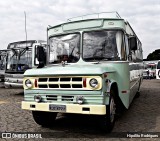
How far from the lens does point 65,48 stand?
23.5 feet

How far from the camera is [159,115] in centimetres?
809

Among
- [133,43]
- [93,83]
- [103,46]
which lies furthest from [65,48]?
[93,83]

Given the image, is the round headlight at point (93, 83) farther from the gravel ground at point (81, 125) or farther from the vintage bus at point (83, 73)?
the gravel ground at point (81, 125)

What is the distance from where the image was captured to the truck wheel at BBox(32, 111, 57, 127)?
6516 mm

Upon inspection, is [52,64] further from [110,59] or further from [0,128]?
[0,128]

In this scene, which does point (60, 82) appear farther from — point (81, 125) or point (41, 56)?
point (41, 56)

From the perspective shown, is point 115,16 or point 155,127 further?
point 115,16

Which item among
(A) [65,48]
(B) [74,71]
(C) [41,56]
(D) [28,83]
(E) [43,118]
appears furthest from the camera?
(C) [41,56]

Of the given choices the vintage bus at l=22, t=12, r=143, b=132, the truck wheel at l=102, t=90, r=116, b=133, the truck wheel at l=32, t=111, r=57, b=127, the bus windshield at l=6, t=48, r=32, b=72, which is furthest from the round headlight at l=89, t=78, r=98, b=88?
the bus windshield at l=6, t=48, r=32, b=72

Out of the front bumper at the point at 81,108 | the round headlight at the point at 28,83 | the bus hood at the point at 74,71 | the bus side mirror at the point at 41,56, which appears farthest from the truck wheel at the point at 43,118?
the bus side mirror at the point at 41,56

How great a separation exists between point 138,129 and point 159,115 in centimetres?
189

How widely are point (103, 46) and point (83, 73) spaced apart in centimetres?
151

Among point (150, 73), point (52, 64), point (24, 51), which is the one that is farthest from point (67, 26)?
point (150, 73)

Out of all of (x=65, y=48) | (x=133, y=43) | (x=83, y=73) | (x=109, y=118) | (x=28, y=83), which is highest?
(x=133, y=43)
